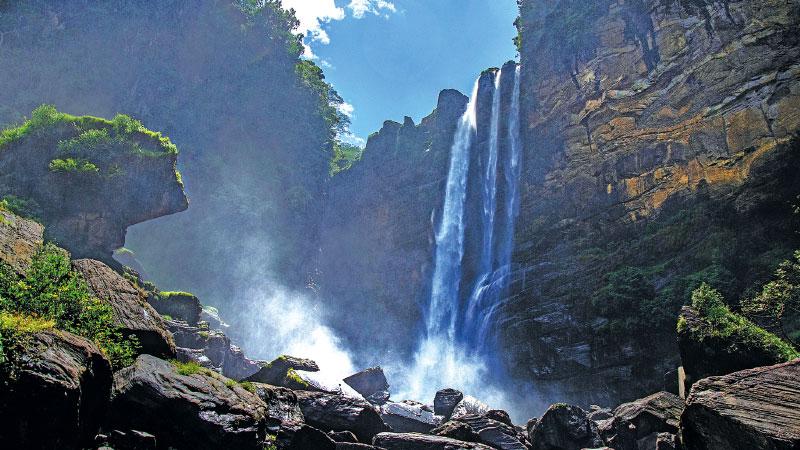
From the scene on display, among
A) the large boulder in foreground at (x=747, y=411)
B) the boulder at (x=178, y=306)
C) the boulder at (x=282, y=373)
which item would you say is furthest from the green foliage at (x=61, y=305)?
the boulder at (x=178, y=306)

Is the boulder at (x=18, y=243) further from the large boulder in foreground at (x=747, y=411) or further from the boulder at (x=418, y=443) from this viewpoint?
the large boulder in foreground at (x=747, y=411)

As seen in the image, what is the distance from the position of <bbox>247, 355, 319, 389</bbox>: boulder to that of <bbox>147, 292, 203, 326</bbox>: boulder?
14.7m

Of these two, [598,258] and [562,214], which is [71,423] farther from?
[562,214]

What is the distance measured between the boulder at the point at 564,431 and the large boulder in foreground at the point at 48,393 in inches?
415

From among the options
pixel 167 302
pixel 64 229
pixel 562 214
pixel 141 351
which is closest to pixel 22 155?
pixel 64 229

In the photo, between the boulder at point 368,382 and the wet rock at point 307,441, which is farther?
the boulder at point 368,382

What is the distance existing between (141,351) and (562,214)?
27.1m

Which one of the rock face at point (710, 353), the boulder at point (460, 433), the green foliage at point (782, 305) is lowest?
the boulder at point (460, 433)

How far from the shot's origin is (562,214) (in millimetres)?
31516

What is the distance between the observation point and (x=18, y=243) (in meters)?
11.8

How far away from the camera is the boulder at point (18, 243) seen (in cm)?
1038

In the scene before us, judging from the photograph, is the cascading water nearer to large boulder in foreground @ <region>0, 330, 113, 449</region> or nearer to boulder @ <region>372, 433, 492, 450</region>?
boulder @ <region>372, 433, 492, 450</region>

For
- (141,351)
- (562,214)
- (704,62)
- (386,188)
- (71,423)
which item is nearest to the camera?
(71,423)

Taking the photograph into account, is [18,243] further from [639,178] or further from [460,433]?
[639,178]
